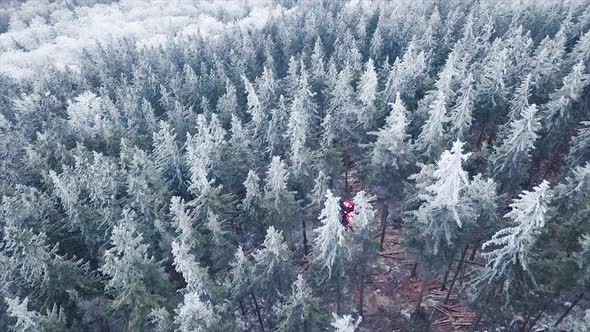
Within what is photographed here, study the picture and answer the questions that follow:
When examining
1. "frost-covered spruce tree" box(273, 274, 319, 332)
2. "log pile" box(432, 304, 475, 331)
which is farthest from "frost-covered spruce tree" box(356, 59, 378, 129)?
"frost-covered spruce tree" box(273, 274, 319, 332)

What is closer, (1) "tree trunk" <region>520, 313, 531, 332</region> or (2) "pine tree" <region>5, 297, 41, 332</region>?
(2) "pine tree" <region>5, 297, 41, 332</region>

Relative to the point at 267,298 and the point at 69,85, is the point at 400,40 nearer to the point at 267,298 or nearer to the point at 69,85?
the point at 267,298

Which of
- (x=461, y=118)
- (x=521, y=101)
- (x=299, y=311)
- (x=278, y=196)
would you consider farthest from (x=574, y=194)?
(x=278, y=196)

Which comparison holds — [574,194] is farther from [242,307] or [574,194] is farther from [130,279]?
[130,279]

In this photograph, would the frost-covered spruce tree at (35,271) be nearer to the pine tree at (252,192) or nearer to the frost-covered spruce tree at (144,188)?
the frost-covered spruce tree at (144,188)

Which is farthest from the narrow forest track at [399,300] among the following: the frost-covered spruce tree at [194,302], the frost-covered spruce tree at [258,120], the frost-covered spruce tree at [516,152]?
the frost-covered spruce tree at [258,120]

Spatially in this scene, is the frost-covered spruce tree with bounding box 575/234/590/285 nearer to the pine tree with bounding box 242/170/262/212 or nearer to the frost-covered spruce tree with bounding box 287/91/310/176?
the frost-covered spruce tree with bounding box 287/91/310/176

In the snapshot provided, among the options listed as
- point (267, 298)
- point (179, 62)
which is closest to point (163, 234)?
point (267, 298)
